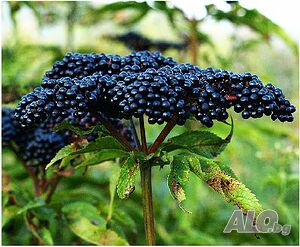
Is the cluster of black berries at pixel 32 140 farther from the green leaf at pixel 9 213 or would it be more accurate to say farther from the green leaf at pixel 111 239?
the green leaf at pixel 111 239

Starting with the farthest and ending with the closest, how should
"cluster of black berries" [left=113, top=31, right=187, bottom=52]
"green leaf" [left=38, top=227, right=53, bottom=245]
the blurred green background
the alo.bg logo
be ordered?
"cluster of black berries" [left=113, top=31, right=187, bottom=52], the alo.bg logo, the blurred green background, "green leaf" [left=38, top=227, right=53, bottom=245]

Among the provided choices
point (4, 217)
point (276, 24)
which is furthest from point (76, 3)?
point (4, 217)

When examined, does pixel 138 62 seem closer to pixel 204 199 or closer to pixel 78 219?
pixel 78 219

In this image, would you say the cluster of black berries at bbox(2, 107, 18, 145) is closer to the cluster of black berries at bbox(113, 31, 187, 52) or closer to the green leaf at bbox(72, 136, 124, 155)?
the green leaf at bbox(72, 136, 124, 155)

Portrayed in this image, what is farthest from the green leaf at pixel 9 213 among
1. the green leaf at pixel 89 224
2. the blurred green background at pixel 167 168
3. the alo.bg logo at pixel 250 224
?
the alo.bg logo at pixel 250 224

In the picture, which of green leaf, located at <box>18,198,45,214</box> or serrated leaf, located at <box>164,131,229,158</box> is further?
green leaf, located at <box>18,198,45,214</box>

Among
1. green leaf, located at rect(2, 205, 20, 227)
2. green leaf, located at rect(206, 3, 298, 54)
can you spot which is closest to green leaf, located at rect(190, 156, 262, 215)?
green leaf, located at rect(2, 205, 20, 227)

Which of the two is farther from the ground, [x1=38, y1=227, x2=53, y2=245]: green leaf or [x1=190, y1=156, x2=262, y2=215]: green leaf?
[x1=190, y1=156, x2=262, y2=215]: green leaf

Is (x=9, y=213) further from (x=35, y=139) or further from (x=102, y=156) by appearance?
(x=102, y=156)
